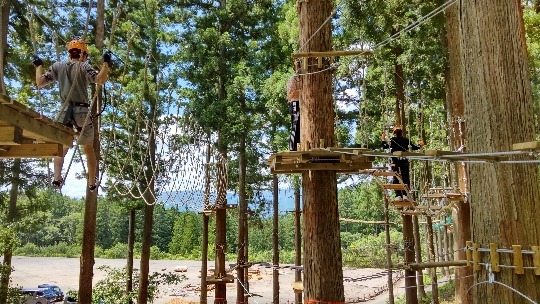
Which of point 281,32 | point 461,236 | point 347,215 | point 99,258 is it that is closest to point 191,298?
point 281,32

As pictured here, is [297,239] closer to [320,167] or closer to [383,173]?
[383,173]

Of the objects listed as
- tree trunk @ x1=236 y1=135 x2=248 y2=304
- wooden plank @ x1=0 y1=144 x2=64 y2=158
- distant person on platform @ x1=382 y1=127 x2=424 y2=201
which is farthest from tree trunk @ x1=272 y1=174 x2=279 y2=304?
wooden plank @ x1=0 y1=144 x2=64 y2=158

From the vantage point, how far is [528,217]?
2324mm

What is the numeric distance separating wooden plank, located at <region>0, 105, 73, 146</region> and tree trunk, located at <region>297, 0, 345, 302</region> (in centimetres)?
229

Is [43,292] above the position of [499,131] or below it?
below

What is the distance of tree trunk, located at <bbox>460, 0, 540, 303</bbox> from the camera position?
2.33 metres

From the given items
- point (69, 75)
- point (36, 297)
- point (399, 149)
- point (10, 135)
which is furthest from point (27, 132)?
point (36, 297)

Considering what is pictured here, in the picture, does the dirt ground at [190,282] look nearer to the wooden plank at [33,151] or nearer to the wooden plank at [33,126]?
the wooden plank at [33,151]

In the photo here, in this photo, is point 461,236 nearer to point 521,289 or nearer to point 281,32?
point 521,289

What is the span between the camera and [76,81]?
3643mm

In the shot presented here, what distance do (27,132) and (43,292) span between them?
17049mm

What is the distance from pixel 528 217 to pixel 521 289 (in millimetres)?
375

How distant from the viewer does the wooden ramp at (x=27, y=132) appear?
8.36 ft

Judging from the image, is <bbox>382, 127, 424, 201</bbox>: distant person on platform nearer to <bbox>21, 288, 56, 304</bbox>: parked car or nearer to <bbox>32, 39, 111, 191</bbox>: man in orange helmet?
<bbox>32, 39, 111, 191</bbox>: man in orange helmet
